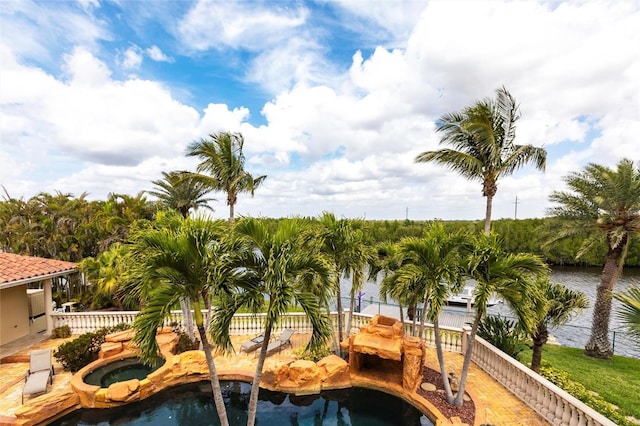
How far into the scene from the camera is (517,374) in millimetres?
7234

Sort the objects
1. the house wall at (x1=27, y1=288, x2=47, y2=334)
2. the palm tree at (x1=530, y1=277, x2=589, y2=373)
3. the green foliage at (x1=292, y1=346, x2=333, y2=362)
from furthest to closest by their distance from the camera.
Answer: the house wall at (x1=27, y1=288, x2=47, y2=334) < the green foliage at (x1=292, y1=346, x2=333, y2=362) < the palm tree at (x1=530, y1=277, x2=589, y2=373)

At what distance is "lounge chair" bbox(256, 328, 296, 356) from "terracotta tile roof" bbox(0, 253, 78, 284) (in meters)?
7.93

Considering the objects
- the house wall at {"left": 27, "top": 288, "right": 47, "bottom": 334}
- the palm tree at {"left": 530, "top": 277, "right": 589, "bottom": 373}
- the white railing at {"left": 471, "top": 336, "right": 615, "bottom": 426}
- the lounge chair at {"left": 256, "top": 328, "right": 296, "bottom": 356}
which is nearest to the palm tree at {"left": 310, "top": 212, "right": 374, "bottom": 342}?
the lounge chair at {"left": 256, "top": 328, "right": 296, "bottom": 356}

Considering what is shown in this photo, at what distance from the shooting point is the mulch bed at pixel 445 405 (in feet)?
21.8

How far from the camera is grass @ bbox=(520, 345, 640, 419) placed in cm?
797

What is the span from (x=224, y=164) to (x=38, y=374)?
907 cm

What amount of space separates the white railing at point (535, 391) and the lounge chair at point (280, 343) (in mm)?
6001

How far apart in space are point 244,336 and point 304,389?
161 inches

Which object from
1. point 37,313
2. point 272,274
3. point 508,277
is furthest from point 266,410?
point 37,313

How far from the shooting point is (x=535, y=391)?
21.8 ft

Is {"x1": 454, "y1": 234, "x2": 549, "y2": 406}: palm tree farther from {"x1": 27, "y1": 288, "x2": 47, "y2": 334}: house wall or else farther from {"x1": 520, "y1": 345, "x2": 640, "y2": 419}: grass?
{"x1": 27, "y1": 288, "x2": 47, "y2": 334}: house wall

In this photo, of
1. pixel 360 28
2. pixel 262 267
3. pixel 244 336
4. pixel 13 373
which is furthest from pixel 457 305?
pixel 13 373

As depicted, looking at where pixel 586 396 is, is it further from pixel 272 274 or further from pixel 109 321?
pixel 109 321

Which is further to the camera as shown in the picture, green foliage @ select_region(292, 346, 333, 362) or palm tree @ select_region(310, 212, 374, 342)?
green foliage @ select_region(292, 346, 333, 362)
